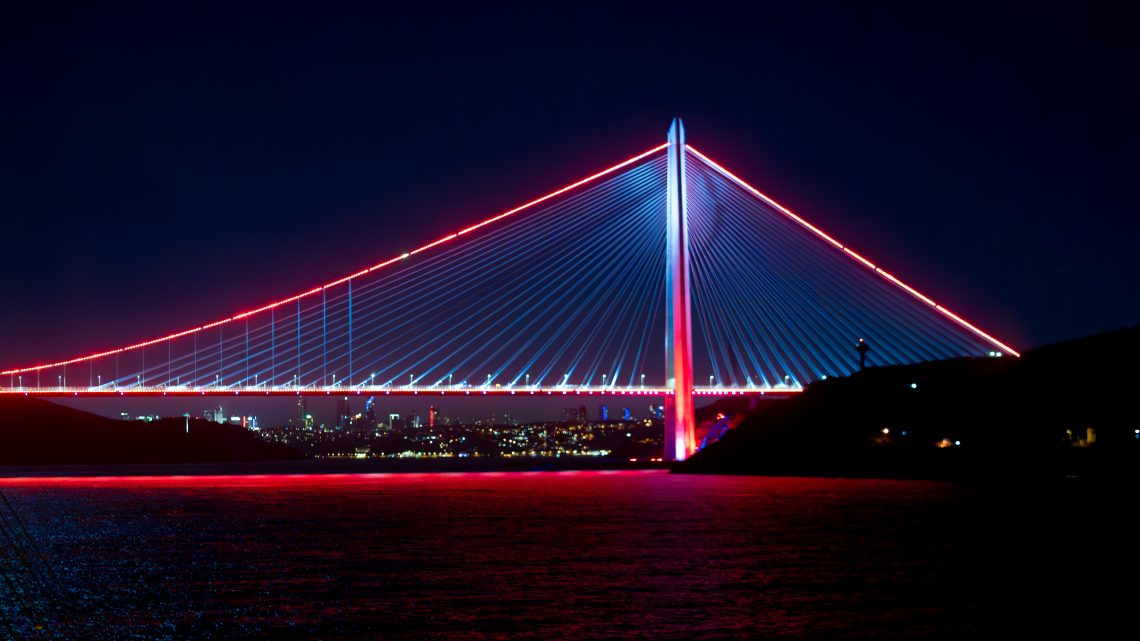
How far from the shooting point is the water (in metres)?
10.4

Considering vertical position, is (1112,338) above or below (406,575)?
above

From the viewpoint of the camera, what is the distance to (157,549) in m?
17.8

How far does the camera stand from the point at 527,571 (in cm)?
1434

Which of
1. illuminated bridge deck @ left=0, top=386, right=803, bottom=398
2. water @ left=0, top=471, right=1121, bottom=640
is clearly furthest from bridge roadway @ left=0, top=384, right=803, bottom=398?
water @ left=0, top=471, right=1121, bottom=640

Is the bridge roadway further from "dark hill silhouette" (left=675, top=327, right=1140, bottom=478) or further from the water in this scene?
the water

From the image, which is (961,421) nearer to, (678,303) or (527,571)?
(678,303)

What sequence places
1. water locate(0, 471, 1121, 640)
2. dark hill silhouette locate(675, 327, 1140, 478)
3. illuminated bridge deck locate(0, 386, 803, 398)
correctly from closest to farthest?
1. water locate(0, 471, 1121, 640)
2. dark hill silhouette locate(675, 327, 1140, 478)
3. illuminated bridge deck locate(0, 386, 803, 398)

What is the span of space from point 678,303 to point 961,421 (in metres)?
11.8

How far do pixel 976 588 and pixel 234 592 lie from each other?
775cm

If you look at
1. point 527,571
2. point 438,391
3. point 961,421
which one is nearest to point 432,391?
point 438,391

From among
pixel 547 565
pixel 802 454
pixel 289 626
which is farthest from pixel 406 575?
pixel 802 454

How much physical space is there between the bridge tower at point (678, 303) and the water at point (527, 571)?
14.3 m

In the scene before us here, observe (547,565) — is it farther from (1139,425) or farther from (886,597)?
(1139,425)

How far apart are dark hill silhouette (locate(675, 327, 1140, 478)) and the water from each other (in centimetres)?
1131
